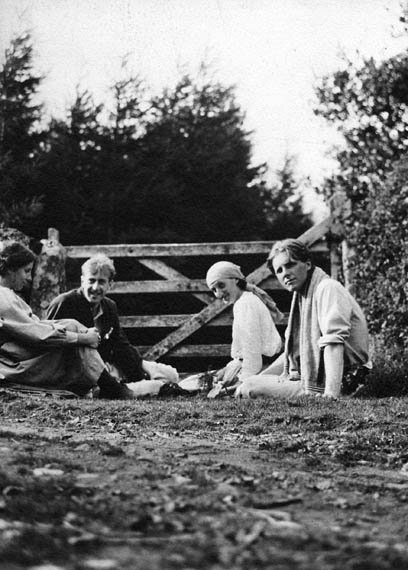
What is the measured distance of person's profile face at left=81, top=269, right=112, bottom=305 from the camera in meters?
8.55

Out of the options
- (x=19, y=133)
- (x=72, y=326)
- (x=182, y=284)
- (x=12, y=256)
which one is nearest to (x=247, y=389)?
(x=72, y=326)

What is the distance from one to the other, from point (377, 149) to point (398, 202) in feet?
5.93

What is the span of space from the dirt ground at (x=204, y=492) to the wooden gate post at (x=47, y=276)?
14.7 ft

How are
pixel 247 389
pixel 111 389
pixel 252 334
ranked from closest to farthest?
pixel 247 389, pixel 111 389, pixel 252 334

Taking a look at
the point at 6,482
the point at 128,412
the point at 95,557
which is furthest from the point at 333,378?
the point at 95,557

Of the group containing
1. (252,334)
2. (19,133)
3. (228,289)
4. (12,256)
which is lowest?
(252,334)

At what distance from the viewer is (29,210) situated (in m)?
12.8

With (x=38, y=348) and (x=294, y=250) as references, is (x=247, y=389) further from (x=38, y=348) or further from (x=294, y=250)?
(x=38, y=348)

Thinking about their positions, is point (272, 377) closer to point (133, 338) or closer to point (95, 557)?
point (133, 338)

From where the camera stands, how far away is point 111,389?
25.7 ft

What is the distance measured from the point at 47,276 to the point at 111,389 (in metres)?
2.96

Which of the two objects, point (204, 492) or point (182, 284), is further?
point (182, 284)

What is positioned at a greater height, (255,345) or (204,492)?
(255,345)

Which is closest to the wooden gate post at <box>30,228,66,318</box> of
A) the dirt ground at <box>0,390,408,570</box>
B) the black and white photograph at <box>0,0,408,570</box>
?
the black and white photograph at <box>0,0,408,570</box>
